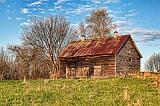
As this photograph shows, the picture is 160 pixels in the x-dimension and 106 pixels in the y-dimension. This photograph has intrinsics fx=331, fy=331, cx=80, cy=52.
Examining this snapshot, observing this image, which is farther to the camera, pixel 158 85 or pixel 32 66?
pixel 32 66

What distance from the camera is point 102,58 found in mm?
45531

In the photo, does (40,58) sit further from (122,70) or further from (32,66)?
(122,70)

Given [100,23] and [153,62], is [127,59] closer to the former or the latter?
[100,23]

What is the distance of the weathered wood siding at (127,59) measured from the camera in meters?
44.9

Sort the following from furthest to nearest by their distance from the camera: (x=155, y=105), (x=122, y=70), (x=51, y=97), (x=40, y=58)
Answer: (x=40, y=58)
(x=122, y=70)
(x=51, y=97)
(x=155, y=105)

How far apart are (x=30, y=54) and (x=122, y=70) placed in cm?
2151

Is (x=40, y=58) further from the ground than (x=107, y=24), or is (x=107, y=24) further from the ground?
(x=107, y=24)

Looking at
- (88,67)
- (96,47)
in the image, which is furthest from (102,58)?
(96,47)

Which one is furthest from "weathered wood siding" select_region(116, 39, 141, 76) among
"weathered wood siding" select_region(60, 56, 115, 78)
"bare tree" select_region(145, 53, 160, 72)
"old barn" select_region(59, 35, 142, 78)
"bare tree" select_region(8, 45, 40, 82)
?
"bare tree" select_region(145, 53, 160, 72)

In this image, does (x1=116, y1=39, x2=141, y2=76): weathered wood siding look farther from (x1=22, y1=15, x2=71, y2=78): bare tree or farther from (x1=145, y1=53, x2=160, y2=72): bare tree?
(x1=145, y1=53, x2=160, y2=72): bare tree

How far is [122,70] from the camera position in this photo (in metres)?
45.3

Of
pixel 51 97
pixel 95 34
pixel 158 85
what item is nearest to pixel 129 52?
pixel 95 34

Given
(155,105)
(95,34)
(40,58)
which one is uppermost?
(95,34)

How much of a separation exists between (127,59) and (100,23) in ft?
50.3
